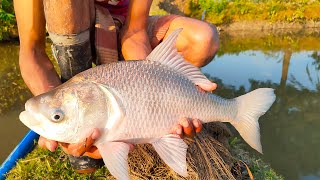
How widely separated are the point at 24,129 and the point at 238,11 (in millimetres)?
6199

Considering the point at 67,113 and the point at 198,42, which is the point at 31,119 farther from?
the point at 198,42

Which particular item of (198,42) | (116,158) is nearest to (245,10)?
(198,42)

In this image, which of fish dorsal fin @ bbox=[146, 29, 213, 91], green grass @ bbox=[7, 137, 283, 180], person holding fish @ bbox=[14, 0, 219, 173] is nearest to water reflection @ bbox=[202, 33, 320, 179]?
green grass @ bbox=[7, 137, 283, 180]

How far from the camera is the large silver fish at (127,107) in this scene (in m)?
1.32

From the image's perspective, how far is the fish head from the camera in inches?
51.6

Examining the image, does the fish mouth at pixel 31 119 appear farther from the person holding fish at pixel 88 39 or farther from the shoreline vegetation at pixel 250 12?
the shoreline vegetation at pixel 250 12

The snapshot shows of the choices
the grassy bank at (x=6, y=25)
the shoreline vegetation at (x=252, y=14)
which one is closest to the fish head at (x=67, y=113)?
the grassy bank at (x=6, y=25)

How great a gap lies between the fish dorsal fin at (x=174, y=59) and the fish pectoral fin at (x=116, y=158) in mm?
382

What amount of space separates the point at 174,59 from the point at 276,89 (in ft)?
11.6

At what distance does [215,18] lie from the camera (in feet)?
27.7

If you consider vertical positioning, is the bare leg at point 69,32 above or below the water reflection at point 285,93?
above

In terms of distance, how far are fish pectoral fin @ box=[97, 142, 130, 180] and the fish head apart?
0.29ft

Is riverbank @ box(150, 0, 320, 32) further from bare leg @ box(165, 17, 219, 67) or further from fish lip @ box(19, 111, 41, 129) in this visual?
fish lip @ box(19, 111, 41, 129)

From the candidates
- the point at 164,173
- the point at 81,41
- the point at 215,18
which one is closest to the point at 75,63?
the point at 81,41
